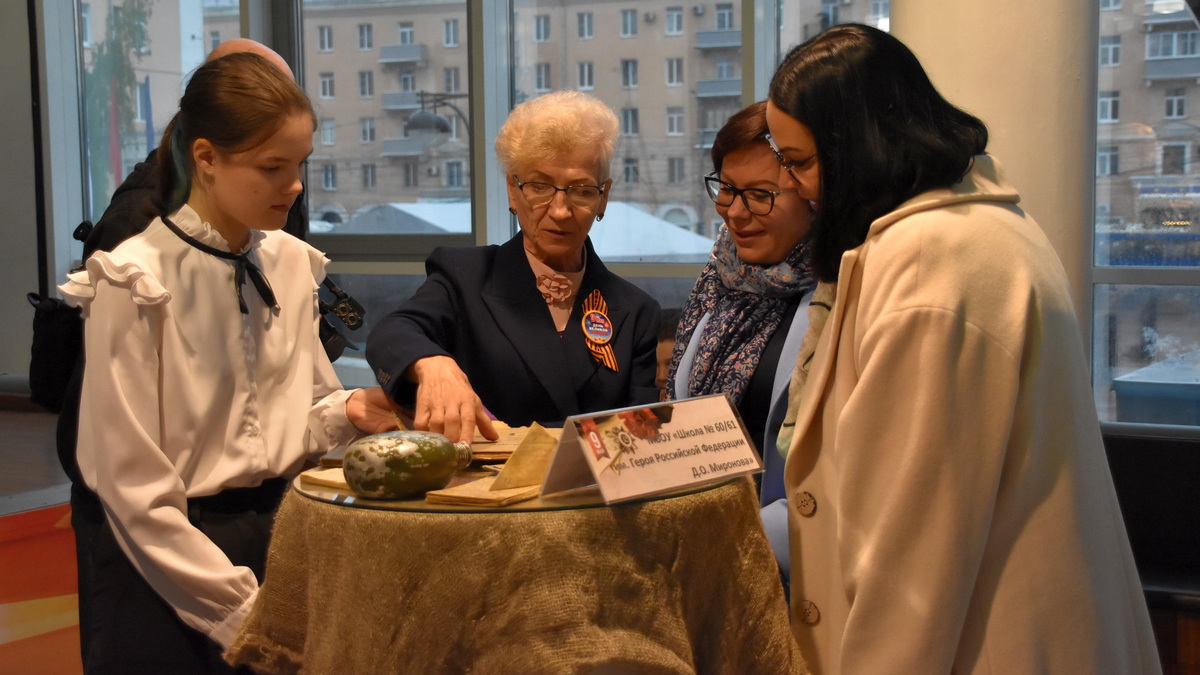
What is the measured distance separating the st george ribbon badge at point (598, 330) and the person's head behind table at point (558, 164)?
0.13 metres

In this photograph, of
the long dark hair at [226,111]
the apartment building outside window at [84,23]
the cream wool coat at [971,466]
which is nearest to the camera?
the cream wool coat at [971,466]

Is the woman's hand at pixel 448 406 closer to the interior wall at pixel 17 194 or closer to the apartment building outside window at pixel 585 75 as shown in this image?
the apartment building outside window at pixel 585 75

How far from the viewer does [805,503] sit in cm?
151

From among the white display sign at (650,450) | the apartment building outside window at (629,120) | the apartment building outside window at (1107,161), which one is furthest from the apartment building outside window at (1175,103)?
the white display sign at (650,450)

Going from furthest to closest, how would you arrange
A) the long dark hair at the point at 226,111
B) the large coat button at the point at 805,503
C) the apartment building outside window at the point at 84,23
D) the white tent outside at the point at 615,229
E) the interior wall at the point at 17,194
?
the apartment building outside window at the point at 84,23 → the interior wall at the point at 17,194 → the white tent outside at the point at 615,229 → the long dark hair at the point at 226,111 → the large coat button at the point at 805,503

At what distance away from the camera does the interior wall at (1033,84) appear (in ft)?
9.65

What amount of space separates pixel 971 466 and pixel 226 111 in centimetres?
129

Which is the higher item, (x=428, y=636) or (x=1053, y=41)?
(x=1053, y=41)

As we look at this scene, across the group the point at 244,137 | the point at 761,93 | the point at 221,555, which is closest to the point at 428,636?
the point at 221,555

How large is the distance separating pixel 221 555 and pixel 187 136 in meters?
0.72

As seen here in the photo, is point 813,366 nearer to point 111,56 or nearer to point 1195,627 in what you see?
point 1195,627

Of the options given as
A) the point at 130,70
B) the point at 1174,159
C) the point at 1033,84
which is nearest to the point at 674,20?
the point at 1174,159

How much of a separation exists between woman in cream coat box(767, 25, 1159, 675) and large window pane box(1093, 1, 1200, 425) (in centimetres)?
337

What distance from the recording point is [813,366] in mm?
1520
